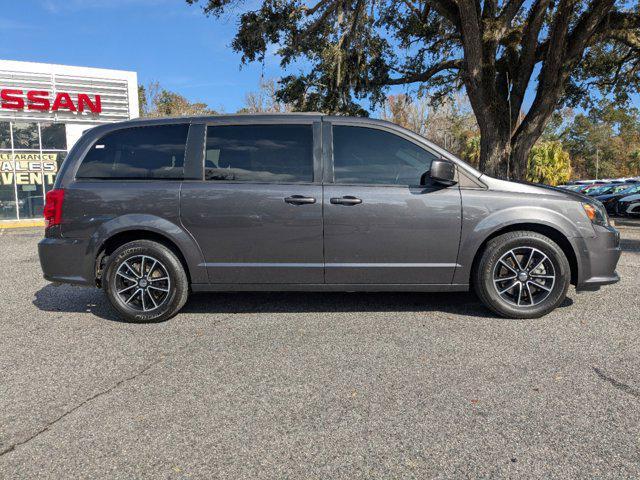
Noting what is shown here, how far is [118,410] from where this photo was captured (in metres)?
2.89

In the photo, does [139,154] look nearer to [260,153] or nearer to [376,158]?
[260,153]

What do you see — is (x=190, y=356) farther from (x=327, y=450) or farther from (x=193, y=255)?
(x=327, y=450)

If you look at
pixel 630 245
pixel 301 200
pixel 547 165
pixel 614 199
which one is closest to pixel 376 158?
pixel 301 200

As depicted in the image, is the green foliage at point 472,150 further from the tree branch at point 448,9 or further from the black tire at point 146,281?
the black tire at point 146,281

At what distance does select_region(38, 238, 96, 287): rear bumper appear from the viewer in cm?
453

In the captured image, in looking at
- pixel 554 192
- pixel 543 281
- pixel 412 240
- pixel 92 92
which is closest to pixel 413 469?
pixel 412 240

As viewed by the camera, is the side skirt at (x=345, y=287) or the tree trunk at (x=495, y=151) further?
the tree trunk at (x=495, y=151)

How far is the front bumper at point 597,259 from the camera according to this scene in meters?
4.48

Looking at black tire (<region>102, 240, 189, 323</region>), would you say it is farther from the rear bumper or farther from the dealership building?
the dealership building

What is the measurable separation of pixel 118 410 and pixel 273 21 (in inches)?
494

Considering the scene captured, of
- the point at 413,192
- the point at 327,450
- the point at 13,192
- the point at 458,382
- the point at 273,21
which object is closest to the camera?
the point at 327,450

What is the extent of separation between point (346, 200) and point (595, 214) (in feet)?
7.84

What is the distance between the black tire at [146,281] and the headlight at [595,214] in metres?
3.86

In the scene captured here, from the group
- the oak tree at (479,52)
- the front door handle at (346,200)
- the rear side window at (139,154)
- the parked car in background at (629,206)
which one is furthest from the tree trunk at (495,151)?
the rear side window at (139,154)
